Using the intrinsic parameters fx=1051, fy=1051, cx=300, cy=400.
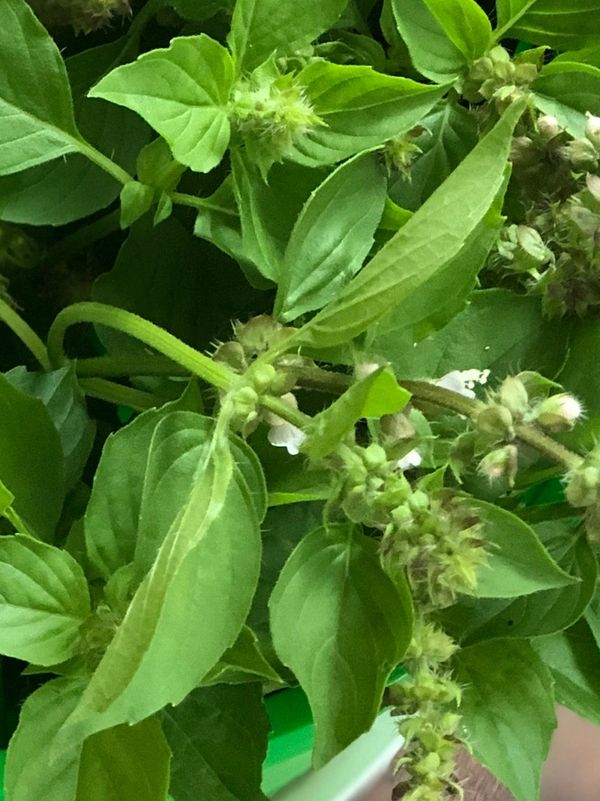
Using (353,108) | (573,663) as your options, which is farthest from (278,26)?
(573,663)

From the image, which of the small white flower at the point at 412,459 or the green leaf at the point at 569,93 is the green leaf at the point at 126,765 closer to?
the small white flower at the point at 412,459

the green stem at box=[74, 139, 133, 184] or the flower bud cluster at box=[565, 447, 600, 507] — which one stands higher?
the green stem at box=[74, 139, 133, 184]

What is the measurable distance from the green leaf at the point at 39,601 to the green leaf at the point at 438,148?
0.17 meters

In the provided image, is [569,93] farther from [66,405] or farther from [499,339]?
[66,405]

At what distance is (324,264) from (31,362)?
0.17 m

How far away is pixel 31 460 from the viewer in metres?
0.34

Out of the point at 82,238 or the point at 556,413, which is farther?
the point at 82,238

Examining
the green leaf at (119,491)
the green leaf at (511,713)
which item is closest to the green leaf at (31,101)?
the green leaf at (119,491)

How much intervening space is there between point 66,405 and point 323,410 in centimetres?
10

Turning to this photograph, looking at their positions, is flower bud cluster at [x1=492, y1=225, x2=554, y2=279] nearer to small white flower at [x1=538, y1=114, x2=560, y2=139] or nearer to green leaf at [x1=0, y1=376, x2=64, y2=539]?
small white flower at [x1=538, y1=114, x2=560, y2=139]

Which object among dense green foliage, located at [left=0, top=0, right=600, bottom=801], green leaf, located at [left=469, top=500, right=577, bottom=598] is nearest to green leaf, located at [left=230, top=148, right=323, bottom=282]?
dense green foliage, located at [left=0, top=0, right=600, bottom=801]

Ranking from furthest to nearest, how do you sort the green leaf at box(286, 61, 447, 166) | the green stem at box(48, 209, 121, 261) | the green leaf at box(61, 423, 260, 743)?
1. the green stem at box(48, 209, 121, 261)
2. the green leaf at box(286, 61, 447, 166)
3. the green leaf at box(61, 423, 260, 743)

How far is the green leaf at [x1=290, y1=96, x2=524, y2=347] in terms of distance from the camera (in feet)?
0.74

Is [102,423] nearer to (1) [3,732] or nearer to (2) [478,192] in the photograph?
(1) [3,732]
